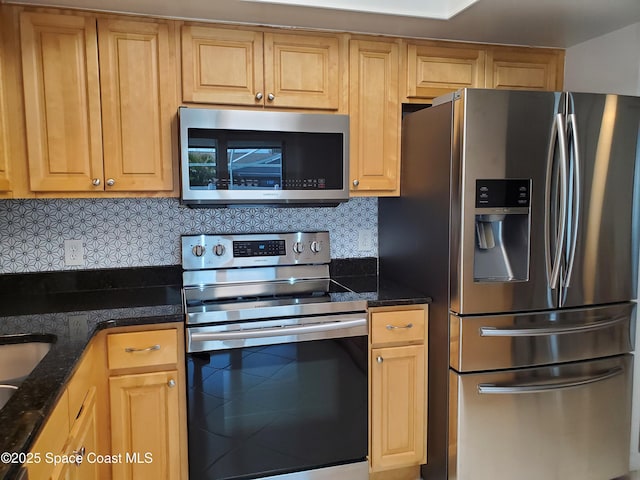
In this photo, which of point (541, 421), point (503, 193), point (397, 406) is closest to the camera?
point (503, 193)

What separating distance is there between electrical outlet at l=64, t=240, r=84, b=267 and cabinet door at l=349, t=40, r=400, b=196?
135 cm

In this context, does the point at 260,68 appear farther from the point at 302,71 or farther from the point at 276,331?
the point at 276,331

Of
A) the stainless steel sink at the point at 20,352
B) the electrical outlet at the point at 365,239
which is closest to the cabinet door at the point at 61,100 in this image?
the stainless steel sink at the point at 20,352

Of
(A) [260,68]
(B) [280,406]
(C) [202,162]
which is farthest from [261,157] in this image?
(B) [280,406]

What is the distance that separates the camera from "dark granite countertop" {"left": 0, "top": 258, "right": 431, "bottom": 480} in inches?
42.5

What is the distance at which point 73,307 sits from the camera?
196 centimetres

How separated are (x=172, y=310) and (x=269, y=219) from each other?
0.77 m

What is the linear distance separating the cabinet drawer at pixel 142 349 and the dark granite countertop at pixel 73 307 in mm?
55

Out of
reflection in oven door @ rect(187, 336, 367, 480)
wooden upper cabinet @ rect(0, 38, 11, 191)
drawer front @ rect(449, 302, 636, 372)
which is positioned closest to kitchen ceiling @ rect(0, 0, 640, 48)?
wooden upper cabinet @ rect(0, 38, 11, 191)

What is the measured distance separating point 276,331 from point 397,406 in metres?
0.69

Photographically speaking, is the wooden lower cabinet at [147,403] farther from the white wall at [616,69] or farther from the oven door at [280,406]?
the white wall at [616,69]

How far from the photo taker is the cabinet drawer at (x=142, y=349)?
5.86ft

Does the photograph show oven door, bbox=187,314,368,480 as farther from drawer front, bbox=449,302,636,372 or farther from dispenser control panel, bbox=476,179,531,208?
dispenser control panel, bbox=476,179,531,208

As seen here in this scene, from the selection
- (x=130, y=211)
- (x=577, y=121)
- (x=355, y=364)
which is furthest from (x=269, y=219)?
(x=577, y=121)
